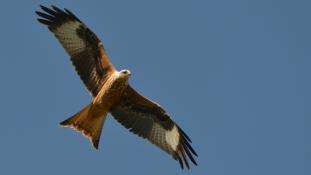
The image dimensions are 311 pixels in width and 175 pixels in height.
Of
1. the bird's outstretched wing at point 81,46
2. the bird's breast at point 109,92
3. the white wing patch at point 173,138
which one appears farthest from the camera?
the white wing patch at point 173,138

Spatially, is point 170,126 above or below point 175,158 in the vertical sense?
above

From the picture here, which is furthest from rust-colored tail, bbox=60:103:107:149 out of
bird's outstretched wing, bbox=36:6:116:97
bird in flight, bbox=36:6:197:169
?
bird's outstretched wing, bbox=36:6:116:97

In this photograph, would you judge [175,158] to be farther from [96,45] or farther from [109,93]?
[96,45]

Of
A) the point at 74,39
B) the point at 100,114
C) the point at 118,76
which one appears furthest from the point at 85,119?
the point at 74,39

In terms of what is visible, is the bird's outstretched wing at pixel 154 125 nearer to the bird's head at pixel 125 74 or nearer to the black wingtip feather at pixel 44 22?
the bird's head at pixel 125 74

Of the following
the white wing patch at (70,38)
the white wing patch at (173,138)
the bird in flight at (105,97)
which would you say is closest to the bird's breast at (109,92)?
the bird in flight at (105,97)

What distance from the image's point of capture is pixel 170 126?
10953 mm

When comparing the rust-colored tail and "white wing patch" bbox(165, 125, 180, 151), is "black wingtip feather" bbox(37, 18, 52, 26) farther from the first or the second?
"white wing patch" bbox(165, 125, 180, 151)

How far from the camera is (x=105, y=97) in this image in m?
10.0

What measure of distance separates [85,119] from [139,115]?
1347 mm

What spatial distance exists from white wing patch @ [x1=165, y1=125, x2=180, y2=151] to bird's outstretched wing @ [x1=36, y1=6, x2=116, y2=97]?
179 centimetres

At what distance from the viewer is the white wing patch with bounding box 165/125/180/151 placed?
10.8 metres

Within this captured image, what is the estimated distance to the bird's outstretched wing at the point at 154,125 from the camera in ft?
34.7

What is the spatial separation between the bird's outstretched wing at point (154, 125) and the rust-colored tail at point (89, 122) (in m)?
0.69
